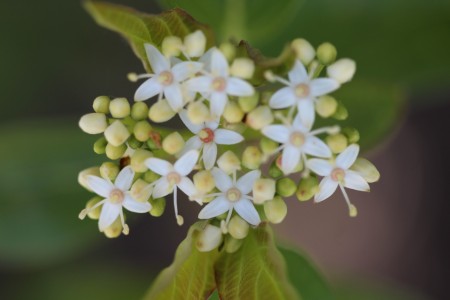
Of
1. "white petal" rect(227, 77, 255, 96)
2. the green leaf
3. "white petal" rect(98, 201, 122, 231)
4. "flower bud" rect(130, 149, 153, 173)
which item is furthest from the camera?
"white petal" rect(98, 201, 122, 231)

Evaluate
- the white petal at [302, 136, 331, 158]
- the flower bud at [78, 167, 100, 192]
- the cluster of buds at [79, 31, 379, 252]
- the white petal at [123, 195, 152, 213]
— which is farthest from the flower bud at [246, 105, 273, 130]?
the flower bud at [78, 167, 100, 192]

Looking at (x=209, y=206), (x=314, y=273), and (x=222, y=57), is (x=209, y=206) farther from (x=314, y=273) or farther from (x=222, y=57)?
(x=314, y=273)

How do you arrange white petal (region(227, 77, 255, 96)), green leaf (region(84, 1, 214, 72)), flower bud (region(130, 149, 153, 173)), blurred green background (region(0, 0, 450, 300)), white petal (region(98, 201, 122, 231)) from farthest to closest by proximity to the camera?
blurred green background (region(0, 0, 450, 300)) < white petal (region(98, 201, 122, 231)) < flower bud (region(130, 149, 153, 173)) < white petal (region(227, 77, 255, 96)) < green leaf (region(84, 1, 214, 72))

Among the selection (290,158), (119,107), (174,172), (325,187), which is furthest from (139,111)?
(325,187)

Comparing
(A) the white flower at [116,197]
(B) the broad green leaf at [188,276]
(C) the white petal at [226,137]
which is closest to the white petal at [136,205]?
(A) the white flower at [116,197]

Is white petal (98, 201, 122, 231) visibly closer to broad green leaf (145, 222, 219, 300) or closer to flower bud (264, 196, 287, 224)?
broad green leaf (145, 222, 219, 300)

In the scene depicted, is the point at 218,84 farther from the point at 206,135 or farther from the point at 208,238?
the point at 208,238

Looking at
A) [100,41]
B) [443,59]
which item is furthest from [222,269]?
[100,41]
